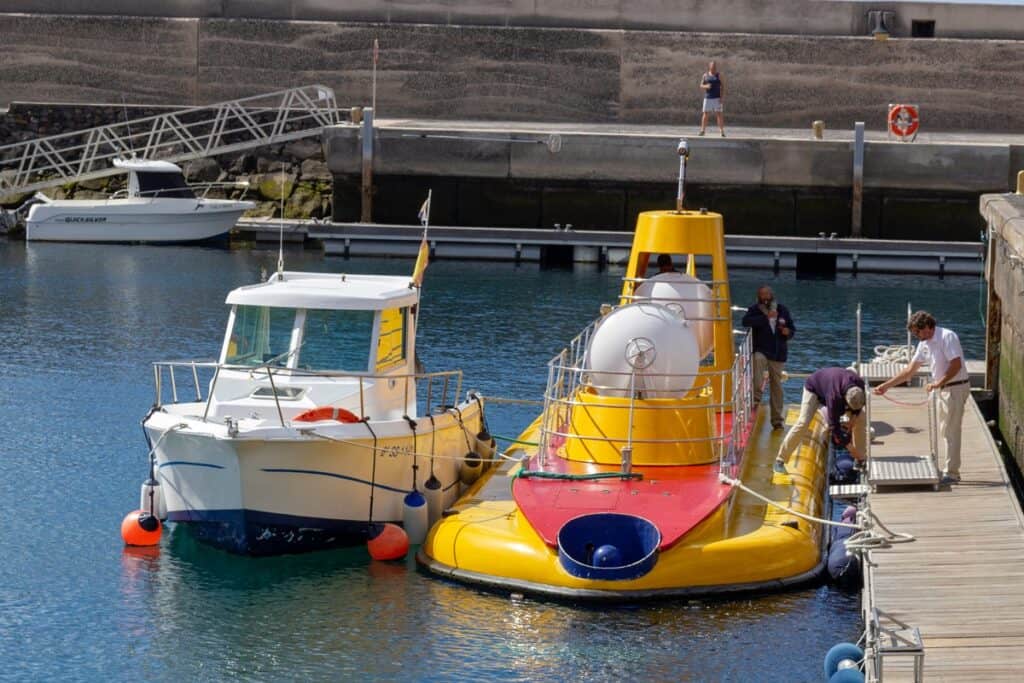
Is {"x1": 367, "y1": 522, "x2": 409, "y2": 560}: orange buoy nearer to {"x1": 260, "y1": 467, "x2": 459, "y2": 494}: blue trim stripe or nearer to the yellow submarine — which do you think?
the yellow submarine

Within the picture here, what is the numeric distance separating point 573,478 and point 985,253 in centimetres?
1068

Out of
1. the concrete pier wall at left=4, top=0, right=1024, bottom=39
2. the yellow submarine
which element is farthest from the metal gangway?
the yellow submarine

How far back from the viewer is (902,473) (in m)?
16.1

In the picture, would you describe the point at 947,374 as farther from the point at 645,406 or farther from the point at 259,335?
the point at 259,335

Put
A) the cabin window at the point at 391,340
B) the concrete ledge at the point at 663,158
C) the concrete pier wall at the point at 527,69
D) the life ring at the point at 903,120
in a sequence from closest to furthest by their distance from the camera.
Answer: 1. the cabin window at the point at 391,340
2. the concrete ledge at the point at 663,158
3. the life ring at the point at 903,120
4. the concrete pier wall at the point at 527,69

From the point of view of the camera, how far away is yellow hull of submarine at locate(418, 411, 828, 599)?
1457cm

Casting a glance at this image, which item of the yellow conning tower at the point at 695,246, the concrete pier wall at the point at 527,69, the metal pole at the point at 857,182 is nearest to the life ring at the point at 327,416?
the yellow conning tower at the point at 695,246

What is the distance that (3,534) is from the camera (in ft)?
56.2

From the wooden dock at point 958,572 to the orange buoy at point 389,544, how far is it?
169 inches

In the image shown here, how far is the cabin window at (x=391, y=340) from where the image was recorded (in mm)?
17250

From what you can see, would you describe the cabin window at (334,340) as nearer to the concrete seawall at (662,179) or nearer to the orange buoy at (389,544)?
the orange buoy at (389,544)

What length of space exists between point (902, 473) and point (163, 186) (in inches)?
1156

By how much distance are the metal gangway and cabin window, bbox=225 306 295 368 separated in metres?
26.7

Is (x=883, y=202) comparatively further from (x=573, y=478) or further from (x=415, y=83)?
(x=573, y=478)
